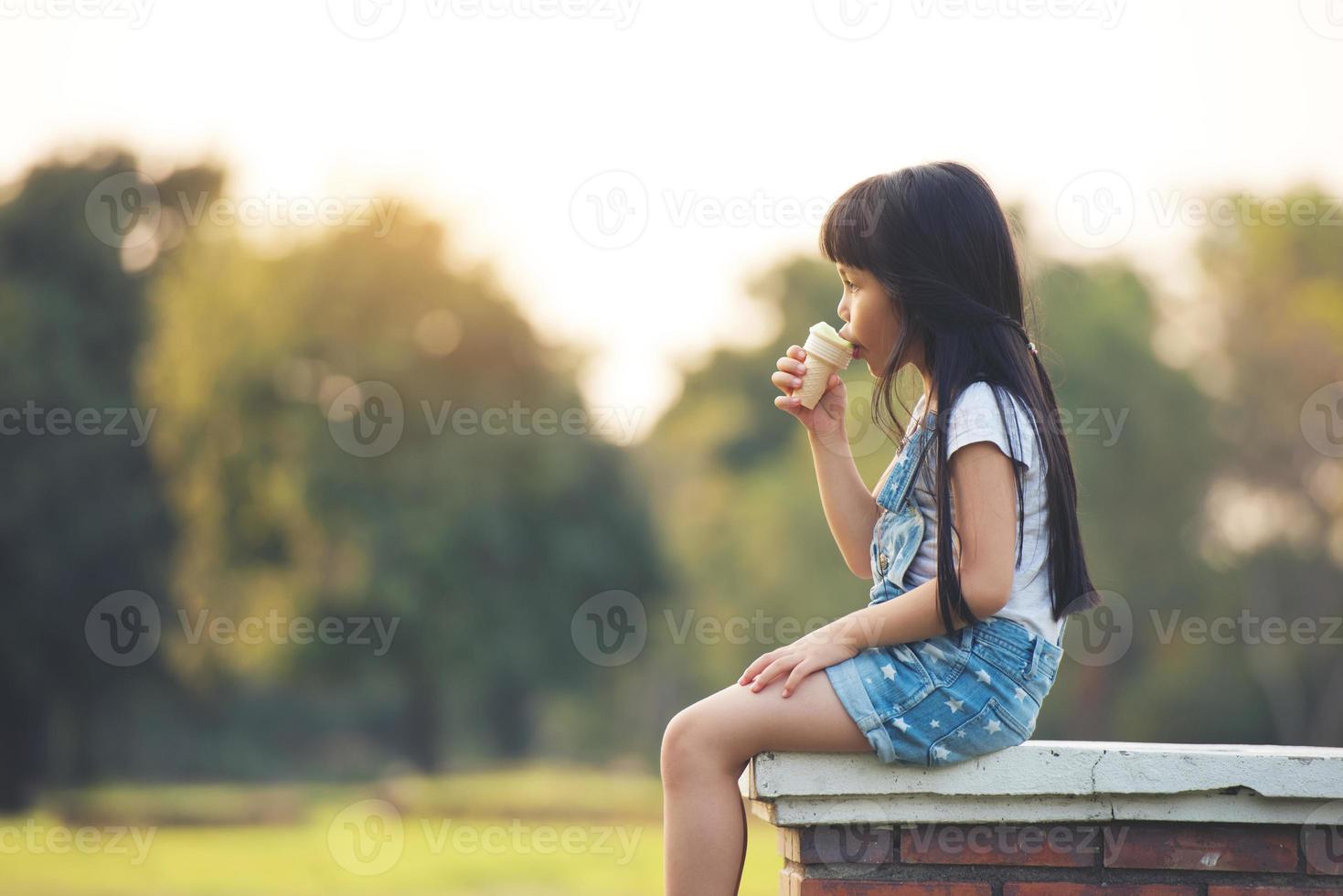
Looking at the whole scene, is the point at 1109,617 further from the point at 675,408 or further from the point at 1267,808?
the point at 1267,808

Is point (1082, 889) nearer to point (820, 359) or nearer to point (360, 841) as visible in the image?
point (820, 359)

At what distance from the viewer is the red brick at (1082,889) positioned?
2766 millimetres

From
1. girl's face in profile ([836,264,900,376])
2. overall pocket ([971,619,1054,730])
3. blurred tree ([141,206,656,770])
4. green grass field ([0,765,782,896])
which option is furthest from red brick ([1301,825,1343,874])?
blurred tree ([141,206,656,770])

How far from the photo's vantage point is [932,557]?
2949 millimetres

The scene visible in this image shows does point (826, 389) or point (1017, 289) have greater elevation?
point (1017, 289)

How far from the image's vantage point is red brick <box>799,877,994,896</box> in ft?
9.03

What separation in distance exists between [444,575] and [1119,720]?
15602mm

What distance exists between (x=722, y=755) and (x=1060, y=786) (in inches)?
26.2

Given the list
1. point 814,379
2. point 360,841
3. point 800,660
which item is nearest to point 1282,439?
point 360,841

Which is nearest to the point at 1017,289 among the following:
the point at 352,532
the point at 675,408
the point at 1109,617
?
the point at 352,532

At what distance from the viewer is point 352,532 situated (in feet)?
78.2

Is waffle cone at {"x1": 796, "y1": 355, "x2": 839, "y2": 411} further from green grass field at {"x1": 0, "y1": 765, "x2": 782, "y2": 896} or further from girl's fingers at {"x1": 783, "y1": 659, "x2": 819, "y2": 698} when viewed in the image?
green grass field at {"x1": 0, "y1": 765, "x2": 782, "y2": 896}

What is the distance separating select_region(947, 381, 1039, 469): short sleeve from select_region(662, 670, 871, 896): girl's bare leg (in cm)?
59

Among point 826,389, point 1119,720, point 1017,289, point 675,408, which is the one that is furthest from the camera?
point 675,408
